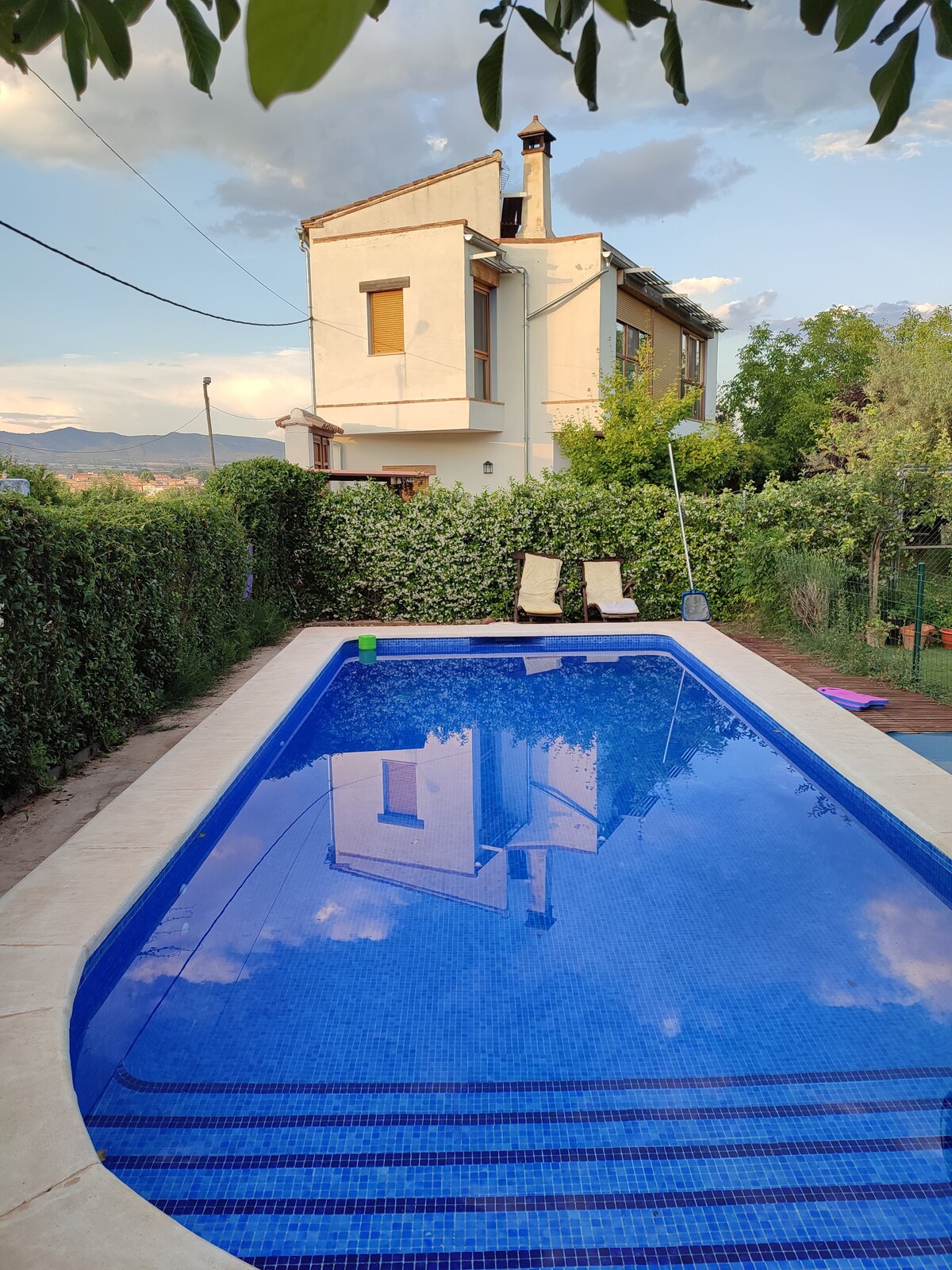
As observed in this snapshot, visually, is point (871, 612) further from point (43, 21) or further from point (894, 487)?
point (43, 21)

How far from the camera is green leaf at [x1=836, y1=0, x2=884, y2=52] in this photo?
3.41 ft

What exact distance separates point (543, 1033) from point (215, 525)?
736 cm

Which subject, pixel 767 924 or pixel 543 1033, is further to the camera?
pixel 767 924

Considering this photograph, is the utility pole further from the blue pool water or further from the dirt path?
the blue pool water

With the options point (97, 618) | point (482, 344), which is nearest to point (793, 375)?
point (482, 344)

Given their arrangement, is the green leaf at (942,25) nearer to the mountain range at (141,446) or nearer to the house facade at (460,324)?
the house facade at (460,324)

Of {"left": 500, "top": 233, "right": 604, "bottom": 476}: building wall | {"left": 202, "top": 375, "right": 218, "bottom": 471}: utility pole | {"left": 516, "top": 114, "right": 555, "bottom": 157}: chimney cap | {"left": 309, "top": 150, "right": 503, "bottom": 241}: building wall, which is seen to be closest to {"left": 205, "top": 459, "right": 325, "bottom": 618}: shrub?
{"left": 500, "top": 233, "right": 604, "bottom": 476}: building wall

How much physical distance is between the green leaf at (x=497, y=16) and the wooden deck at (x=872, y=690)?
702 centimetres

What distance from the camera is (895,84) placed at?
3.82 feet

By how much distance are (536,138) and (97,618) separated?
18.9 metres

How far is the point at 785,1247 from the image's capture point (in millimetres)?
2678

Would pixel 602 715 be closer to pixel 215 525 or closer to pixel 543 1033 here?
pixel 215 525

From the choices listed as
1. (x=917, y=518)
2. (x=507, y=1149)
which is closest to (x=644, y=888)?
(x=507, y=1149)

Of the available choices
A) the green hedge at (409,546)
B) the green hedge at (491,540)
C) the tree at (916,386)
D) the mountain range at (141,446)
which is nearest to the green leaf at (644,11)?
the green hedge at (409,546)
